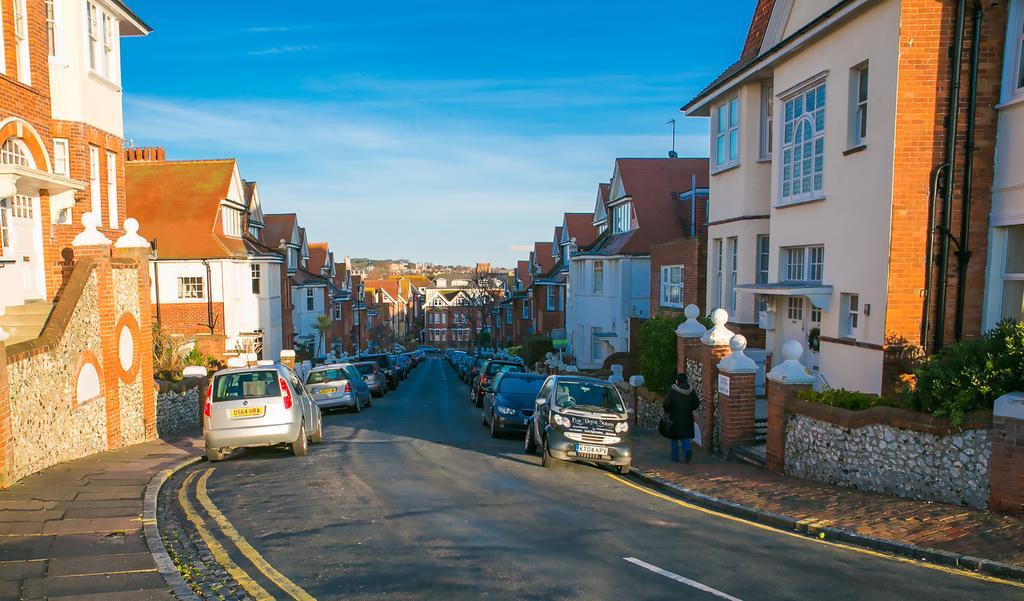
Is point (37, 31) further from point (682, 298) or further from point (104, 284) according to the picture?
point (682, 298)

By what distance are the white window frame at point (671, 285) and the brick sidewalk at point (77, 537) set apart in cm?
1801

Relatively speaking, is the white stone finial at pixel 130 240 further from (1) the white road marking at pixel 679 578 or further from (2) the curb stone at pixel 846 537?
(1) the white road marking at pixel 679 578

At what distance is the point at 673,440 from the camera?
40.7 feet

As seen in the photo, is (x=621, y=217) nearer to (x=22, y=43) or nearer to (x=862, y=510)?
(x=22, y=43)

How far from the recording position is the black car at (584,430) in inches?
448

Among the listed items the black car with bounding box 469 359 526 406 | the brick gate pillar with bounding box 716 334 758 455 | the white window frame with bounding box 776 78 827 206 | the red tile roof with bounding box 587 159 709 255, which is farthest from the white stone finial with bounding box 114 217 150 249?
the red tile roof with bounding box 587 159 709 255

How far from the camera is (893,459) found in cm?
888

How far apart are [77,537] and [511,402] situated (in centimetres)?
976

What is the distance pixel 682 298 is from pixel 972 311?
12314 millimetres

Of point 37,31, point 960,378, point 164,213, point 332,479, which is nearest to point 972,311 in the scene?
point 960,378

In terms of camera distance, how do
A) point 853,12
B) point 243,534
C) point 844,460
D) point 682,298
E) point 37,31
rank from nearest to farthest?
point 243,534
point 844,460
point 853,12
point 37,31
point 682,298

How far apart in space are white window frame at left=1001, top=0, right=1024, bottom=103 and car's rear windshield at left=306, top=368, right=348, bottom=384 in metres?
17.9

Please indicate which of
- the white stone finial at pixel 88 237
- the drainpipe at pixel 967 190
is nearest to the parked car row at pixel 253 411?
the white stone finial at pixel 88 237

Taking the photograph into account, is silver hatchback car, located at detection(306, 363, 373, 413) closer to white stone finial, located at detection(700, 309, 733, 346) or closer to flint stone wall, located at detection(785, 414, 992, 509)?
white stone finial, located at detection(700, 309, 733, 346)
